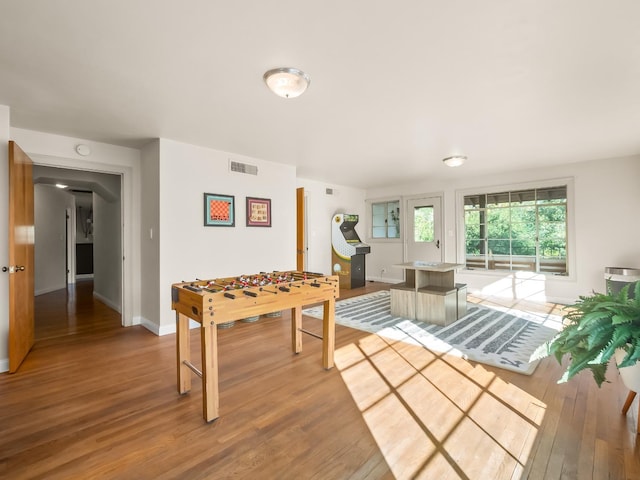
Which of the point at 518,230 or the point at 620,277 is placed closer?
the point at 620,277

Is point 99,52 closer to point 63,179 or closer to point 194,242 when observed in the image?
point 194,242

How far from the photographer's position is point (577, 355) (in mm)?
1662

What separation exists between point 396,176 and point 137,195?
4.67 metres

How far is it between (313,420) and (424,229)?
18.8 ft

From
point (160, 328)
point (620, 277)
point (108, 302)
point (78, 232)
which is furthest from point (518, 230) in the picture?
point (78, 232)

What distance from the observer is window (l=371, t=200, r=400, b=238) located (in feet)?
24.3

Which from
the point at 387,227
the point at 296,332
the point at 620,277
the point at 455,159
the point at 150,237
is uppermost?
the point at 455,159

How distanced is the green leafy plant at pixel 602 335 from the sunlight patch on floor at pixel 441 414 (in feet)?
1.61

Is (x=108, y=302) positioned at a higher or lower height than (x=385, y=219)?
lower

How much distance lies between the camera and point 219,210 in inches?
164

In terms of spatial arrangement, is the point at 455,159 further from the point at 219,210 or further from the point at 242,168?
the point at 219,210

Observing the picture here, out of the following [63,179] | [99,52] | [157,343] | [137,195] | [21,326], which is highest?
[99,52]

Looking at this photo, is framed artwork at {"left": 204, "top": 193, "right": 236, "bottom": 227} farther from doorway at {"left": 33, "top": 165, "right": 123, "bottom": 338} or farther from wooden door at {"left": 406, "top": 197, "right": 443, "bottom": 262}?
wooden door at {"left": 406, "top": 197, "right": 443, "bottom": 262}

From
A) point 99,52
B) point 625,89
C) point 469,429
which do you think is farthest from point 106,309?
point 625,89
